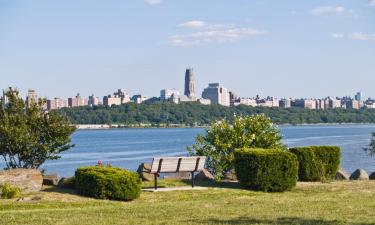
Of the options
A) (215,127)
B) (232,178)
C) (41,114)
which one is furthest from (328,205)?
(41,114)

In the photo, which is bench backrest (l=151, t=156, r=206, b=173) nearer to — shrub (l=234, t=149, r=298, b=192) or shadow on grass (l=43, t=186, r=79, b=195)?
shrub (l=234, t=149, r=298, b=192)

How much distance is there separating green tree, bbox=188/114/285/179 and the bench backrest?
446 cm

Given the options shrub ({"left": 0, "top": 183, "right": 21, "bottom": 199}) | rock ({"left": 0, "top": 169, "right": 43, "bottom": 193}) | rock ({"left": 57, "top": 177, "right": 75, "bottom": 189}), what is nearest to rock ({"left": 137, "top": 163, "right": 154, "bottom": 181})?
rock ({"left": 57, "top": 177, "right": 75, "bottom": 189})

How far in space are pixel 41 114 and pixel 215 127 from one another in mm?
6672

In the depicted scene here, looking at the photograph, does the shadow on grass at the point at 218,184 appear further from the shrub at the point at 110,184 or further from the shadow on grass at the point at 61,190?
the shadow on grass at the point at 61,190

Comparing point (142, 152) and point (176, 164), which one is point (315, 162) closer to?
point (176, 164)

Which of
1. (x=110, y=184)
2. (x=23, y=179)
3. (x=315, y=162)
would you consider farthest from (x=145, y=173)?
(x=315, y=162)

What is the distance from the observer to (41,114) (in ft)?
86.0

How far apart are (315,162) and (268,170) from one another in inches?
141

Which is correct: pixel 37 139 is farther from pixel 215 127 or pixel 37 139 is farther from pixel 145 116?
pixel 145 116

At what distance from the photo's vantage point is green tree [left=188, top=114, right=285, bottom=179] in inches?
1032

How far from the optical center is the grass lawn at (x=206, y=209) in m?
13.0

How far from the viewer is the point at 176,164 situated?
20.7m

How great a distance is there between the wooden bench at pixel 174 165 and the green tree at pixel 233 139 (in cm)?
446
